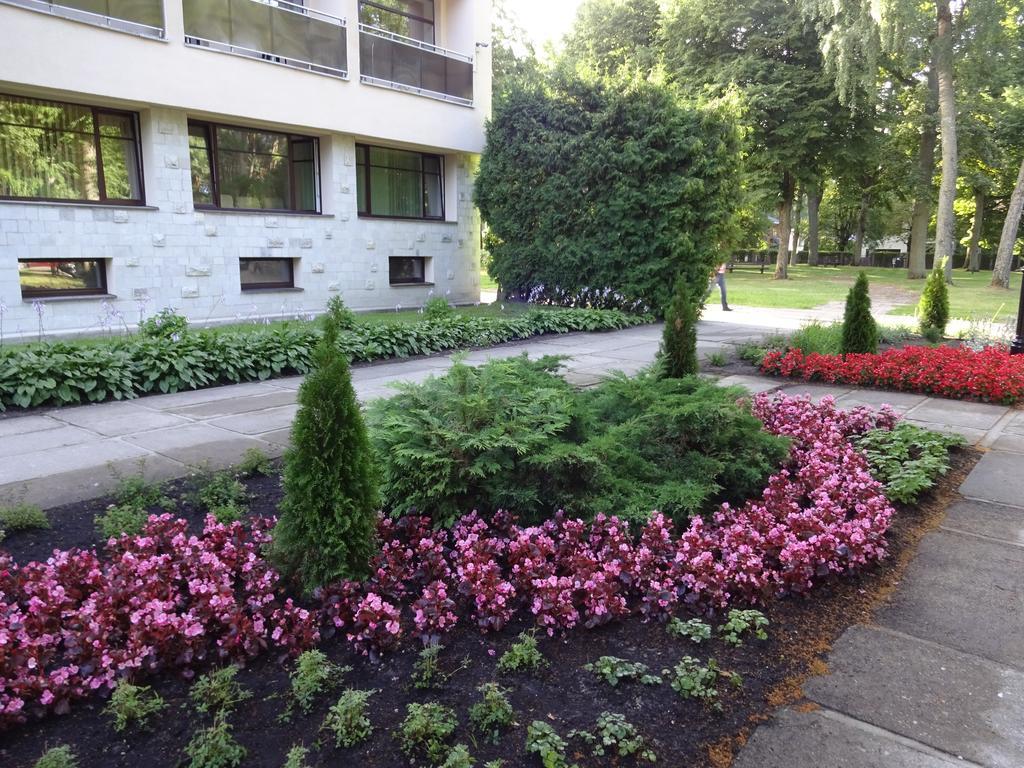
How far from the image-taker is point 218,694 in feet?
7.44

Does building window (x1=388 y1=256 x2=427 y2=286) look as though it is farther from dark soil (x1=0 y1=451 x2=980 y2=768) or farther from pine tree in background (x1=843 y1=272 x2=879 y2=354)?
dark soil (x1=0 y1=451 x2=980 y2=768)

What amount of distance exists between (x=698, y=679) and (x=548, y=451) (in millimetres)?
1414

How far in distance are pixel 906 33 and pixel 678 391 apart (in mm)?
24147

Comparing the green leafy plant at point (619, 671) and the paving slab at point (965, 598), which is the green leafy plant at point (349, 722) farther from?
the paving slab at point (965, 598)

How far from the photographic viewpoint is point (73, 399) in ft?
21.9

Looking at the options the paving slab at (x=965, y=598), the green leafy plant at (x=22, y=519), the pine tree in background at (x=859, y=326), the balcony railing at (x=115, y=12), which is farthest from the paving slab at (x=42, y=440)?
the pine tree in background at (x=859, y=326)

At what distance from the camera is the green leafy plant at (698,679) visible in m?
2.34

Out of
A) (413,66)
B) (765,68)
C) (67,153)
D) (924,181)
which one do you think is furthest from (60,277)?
(924,181)

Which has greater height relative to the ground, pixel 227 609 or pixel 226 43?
pixel 226 43

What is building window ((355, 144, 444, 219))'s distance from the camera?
16.0 metres

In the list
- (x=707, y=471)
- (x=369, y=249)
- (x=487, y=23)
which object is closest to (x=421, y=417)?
(x=707, y=471)

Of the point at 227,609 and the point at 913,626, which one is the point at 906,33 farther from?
the point at 227,609

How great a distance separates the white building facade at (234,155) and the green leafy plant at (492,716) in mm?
9150

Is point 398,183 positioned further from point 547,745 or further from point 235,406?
point 547,745
